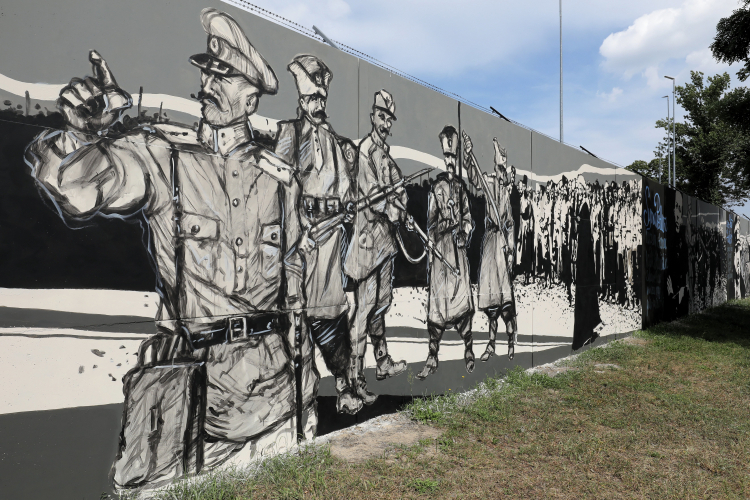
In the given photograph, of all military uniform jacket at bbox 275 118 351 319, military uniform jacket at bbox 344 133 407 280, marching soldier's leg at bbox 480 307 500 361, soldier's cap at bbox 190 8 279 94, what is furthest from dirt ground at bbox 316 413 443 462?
soldier's cap at bbox 190 8 279 94

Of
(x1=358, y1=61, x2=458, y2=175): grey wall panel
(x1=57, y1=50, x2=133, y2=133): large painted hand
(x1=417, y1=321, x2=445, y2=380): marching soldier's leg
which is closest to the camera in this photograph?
(x1=57, y1=50, x2=133, y2=133): large painted hand

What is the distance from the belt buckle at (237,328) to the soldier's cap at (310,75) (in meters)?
1.94

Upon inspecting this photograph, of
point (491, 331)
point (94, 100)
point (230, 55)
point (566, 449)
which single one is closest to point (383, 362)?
point (566, 449)

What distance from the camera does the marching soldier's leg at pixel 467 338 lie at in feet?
20.5

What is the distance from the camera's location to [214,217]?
11.7ft

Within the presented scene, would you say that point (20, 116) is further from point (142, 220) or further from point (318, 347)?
point (318, 347)

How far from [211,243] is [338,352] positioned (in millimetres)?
1643

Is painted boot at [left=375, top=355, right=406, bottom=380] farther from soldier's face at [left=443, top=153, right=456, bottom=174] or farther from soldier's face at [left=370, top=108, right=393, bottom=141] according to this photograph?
soldier's face at [left=443, top=153, right=456, bottom=174]

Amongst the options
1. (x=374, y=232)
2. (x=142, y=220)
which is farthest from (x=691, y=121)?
(x=142, y=220)

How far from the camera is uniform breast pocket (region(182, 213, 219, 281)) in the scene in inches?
134

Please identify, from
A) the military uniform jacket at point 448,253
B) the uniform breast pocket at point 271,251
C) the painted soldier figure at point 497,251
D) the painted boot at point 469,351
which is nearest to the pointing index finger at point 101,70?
the uniform breast pocket at point 271,251

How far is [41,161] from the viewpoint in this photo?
8.98 feet

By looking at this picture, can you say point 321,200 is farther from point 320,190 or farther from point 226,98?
point 226,98

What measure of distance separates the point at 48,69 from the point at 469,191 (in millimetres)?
4761
